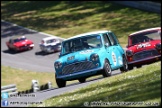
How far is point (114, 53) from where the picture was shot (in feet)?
64.6

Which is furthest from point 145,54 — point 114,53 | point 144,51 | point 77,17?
point 77,17

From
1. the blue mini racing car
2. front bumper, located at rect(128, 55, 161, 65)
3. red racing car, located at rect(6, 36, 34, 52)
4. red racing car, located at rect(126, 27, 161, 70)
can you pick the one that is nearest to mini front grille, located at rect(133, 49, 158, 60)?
red racing car, located at rect(126, 27, 161, 70)

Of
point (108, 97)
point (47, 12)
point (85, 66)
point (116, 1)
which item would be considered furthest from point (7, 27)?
point (108, 97)

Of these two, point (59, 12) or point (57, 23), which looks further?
point (59, 12)

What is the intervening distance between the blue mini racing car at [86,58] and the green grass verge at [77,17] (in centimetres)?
2298

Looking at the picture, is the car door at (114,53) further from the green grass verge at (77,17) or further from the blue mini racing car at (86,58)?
the green grass verge at (77,17)

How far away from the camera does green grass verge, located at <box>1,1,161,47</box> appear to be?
49125mm

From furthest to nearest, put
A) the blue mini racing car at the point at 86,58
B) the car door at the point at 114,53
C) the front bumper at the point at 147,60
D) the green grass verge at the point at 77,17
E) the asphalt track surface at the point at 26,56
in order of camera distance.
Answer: the green grass verge at the point at 77,17
the asphalt track surface at the point at 26,56
the front bumper at the point at 147,60
the car door at the point at 114,53
the blue mini racing car at the point at 86,58

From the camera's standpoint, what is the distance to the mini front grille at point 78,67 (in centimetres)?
1844

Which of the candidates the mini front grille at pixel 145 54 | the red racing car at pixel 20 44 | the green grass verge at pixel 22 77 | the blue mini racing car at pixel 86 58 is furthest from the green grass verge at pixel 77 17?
the blue mini racing car at pixel 86 58

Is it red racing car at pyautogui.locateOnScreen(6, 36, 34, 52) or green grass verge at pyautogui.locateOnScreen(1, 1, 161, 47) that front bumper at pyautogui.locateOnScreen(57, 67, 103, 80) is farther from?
red racing car at pyautogui.locateOnScreen(6, 36, 34, 52)

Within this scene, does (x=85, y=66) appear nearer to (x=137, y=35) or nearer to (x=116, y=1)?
(x=137, y=35)

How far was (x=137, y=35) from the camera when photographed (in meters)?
22.7

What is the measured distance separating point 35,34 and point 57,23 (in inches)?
153
